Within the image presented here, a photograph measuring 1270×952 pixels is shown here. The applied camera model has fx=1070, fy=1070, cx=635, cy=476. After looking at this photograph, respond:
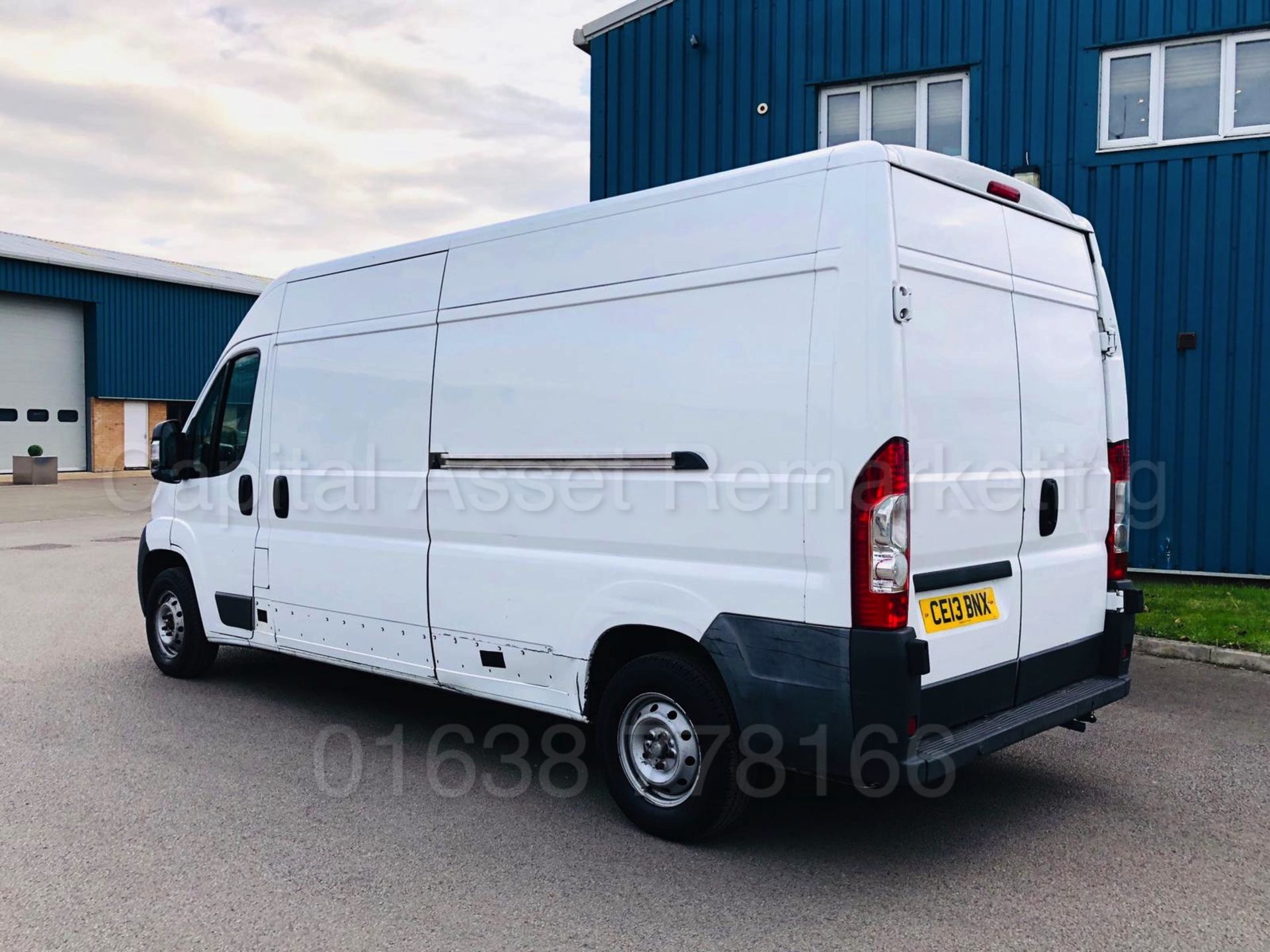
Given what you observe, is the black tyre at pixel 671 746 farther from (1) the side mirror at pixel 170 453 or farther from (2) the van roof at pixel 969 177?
(1) the side mirror at pixel 170 453

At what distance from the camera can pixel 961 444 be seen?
4.04 meters

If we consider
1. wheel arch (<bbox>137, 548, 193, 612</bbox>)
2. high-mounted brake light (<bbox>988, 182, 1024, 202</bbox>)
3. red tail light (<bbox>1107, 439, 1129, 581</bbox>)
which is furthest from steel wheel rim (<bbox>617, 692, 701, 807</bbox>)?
wheel arch (<bbox>137, 548, 193, 612</bbox>)

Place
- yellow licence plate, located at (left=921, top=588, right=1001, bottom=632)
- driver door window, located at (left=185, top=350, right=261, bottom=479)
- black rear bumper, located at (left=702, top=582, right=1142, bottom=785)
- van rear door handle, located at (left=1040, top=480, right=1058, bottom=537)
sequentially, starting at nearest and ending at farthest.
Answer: black rear bumper, located at (left=702, top=582, right=1142, bottom=785)
yellow licence plate, located at (left=921, top=588, right=1001, bottom=632)
van rear door handle, located at (left=1040, top=480, right=1058, bottom=537)
driver door window, located at (left=185, top=350, right=261, bottom=479)

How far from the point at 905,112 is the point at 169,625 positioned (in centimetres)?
872

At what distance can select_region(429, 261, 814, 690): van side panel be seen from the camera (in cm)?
390

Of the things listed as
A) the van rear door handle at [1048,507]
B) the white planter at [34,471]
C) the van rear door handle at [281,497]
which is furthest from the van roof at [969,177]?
the white planter at [34,471]

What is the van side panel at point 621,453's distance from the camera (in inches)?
154

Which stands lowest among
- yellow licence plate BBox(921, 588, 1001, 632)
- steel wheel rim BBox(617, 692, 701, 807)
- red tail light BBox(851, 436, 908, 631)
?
steel wheel rim BBox(617, 692, 701, 807)

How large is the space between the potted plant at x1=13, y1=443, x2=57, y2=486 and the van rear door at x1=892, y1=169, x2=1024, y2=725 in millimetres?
31320

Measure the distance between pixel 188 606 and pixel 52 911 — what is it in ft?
11.4

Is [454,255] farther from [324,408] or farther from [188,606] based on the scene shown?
[188,606]

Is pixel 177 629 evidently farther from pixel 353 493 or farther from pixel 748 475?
pixel 748 475

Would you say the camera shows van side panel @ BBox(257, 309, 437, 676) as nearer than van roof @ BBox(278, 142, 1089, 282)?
No

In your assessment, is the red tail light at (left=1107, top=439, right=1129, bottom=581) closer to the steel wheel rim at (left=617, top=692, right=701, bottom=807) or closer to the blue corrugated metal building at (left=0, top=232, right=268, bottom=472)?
the steel wheel rim at (left=617, top=692, right=701, bottom=807)
